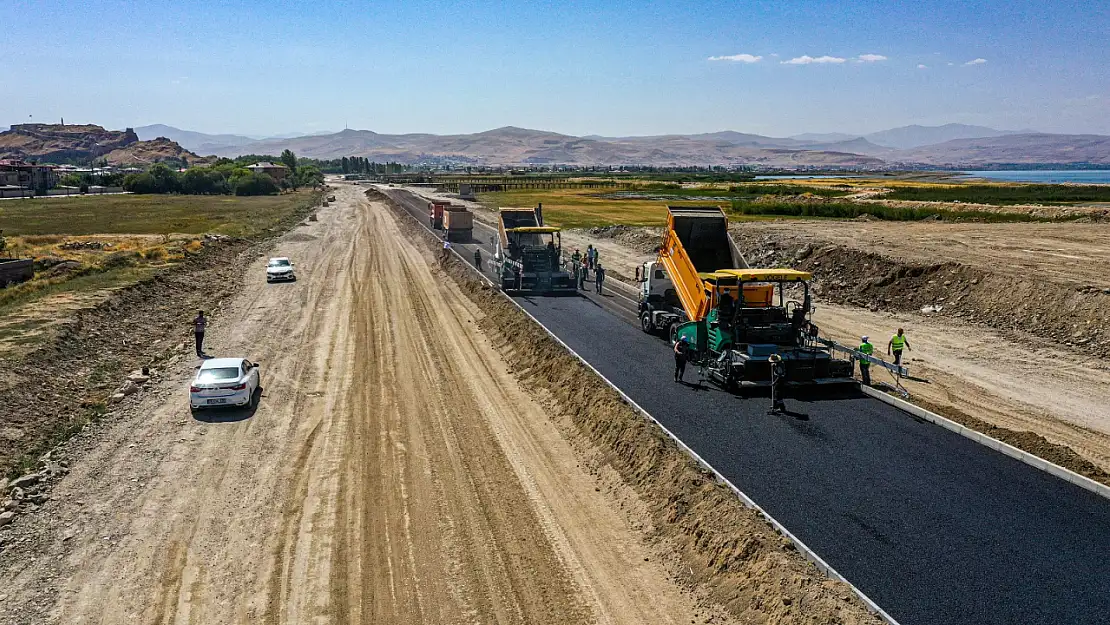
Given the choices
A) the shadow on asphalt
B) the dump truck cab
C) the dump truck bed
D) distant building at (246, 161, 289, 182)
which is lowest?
the shadow on asphalt

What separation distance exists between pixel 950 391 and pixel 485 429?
498 inches

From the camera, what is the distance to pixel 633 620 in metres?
10.9

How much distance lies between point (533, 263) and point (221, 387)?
1778 cm

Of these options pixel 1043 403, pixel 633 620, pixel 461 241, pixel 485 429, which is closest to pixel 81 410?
pixel 485 429

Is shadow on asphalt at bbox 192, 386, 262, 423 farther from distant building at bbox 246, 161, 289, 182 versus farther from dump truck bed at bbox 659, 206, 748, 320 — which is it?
distant building at bbox 246, 161, 289, 182

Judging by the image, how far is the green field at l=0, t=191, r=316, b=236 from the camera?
63.4m

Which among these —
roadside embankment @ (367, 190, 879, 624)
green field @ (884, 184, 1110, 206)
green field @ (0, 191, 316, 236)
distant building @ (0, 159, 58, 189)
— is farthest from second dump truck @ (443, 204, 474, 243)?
distant building @ (0, 159, 58, 189)

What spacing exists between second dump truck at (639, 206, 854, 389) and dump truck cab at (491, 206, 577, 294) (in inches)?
406

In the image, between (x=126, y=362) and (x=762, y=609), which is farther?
(x=126, y=362)

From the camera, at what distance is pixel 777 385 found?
17000 millimetres

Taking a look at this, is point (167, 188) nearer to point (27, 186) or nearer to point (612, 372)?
point (27, 186)

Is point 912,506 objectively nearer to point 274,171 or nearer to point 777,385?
point 777,385

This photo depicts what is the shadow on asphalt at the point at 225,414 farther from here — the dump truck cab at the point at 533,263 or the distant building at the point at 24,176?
the distant building at the point at 24,176

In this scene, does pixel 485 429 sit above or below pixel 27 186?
below
